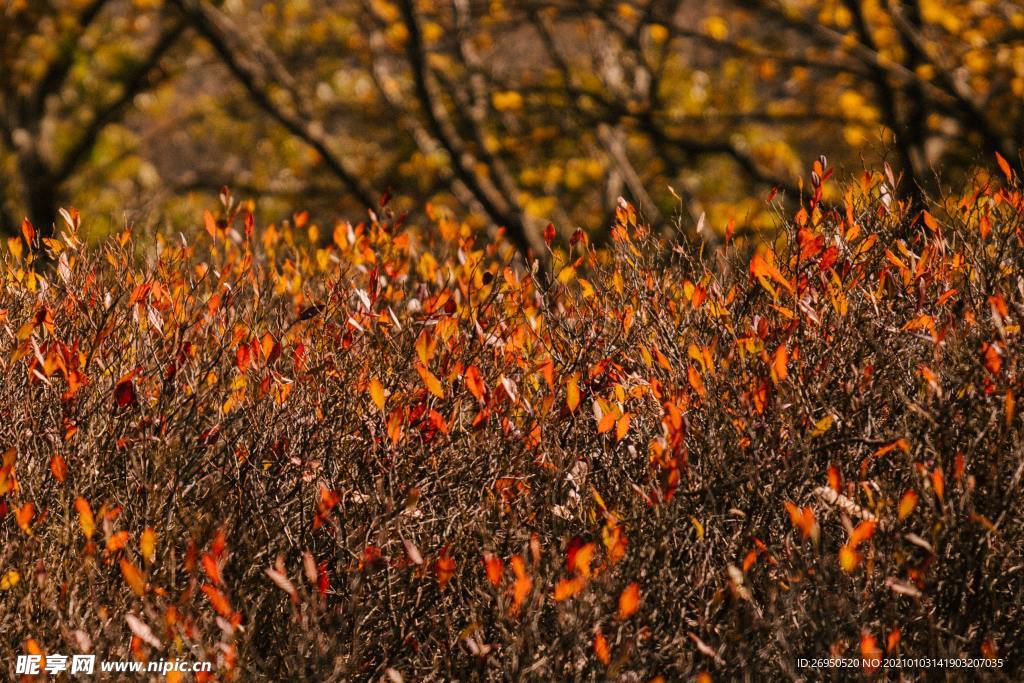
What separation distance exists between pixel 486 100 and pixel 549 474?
9.00 meters

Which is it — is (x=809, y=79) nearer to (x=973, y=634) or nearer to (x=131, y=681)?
(x=973, y=634)

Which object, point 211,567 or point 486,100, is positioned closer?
point 211,567

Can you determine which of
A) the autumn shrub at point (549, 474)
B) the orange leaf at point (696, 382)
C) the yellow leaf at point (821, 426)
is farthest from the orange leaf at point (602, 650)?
the yellow leaf at point (821, 426)

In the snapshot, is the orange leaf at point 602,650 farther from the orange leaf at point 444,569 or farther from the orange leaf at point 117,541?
the orange leaf at point 117,541

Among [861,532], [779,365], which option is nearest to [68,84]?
[779,365]

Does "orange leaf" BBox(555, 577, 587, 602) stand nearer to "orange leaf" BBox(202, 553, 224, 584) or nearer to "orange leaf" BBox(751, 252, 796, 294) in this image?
"orange leaf" BBox(202, 553, 224, 584)

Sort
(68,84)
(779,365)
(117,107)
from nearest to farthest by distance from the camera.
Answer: (779,365) < (117,107) < (68,84)

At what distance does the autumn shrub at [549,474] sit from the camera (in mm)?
2691

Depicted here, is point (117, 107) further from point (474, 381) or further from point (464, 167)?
point (474, 381)

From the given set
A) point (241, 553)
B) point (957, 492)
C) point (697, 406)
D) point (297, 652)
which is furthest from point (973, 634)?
point (241, 553)

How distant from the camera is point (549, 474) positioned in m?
3.28

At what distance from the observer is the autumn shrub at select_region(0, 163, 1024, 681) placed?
2.69 m

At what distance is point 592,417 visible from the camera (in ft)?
11.6

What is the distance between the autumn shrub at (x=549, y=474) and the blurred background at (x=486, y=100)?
14.8ft
